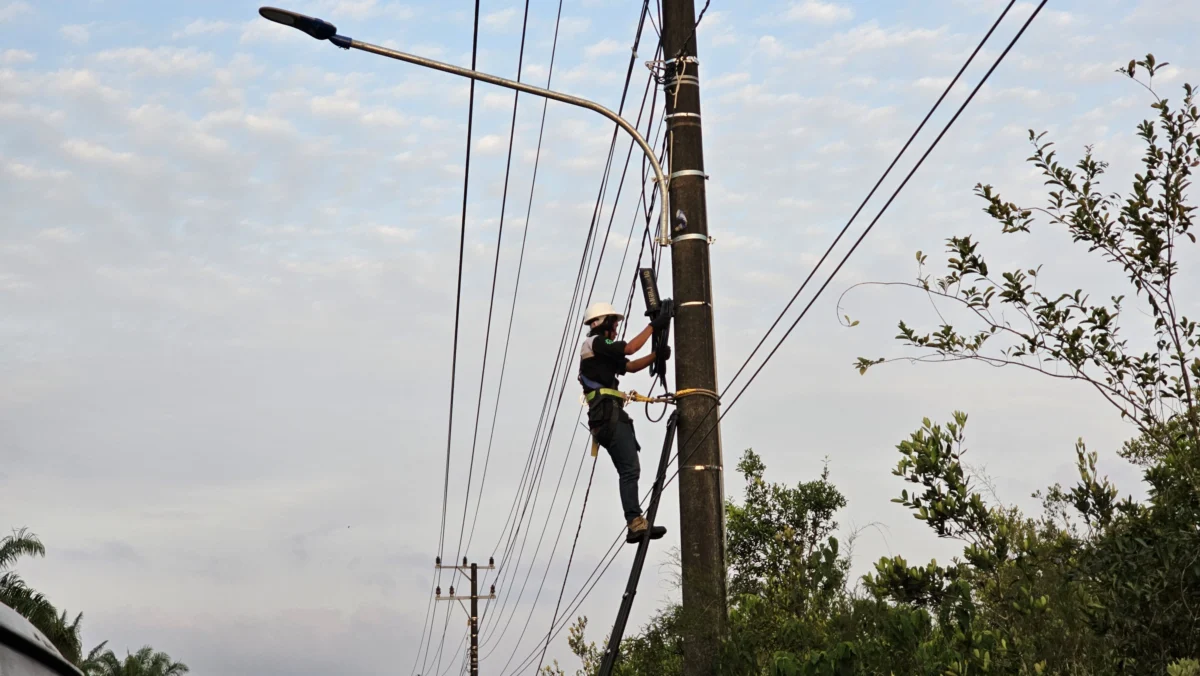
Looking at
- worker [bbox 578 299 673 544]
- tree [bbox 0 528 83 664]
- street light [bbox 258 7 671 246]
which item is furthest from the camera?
tree [bbox 0 528 83 664]

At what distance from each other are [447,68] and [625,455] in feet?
12.1

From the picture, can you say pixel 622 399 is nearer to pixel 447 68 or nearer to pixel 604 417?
pixel 604 417

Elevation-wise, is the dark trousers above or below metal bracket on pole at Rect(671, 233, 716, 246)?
below

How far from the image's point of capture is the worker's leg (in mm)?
10570

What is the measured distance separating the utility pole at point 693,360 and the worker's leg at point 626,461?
1301 millimetres

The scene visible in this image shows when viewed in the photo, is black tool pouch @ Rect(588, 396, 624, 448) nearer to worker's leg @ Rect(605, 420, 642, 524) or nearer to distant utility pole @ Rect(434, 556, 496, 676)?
worker's leg @ Rect(605, 420, 642, 524)

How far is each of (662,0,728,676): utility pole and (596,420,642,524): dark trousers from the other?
4.22 feet

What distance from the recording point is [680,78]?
10.2 metres

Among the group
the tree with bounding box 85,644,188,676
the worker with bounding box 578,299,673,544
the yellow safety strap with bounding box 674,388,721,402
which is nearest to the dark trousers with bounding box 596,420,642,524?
the worker with bounding box 578,299,673,544

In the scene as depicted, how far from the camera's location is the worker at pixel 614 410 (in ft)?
34.4

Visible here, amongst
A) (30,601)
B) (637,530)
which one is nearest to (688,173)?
(637,530)

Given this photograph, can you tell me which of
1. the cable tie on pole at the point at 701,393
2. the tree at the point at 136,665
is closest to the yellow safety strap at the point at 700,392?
the cable tie on pole at the point at 701,393

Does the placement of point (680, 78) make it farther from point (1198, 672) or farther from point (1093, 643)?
point (1198, 672)

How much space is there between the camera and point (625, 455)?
10.6m
